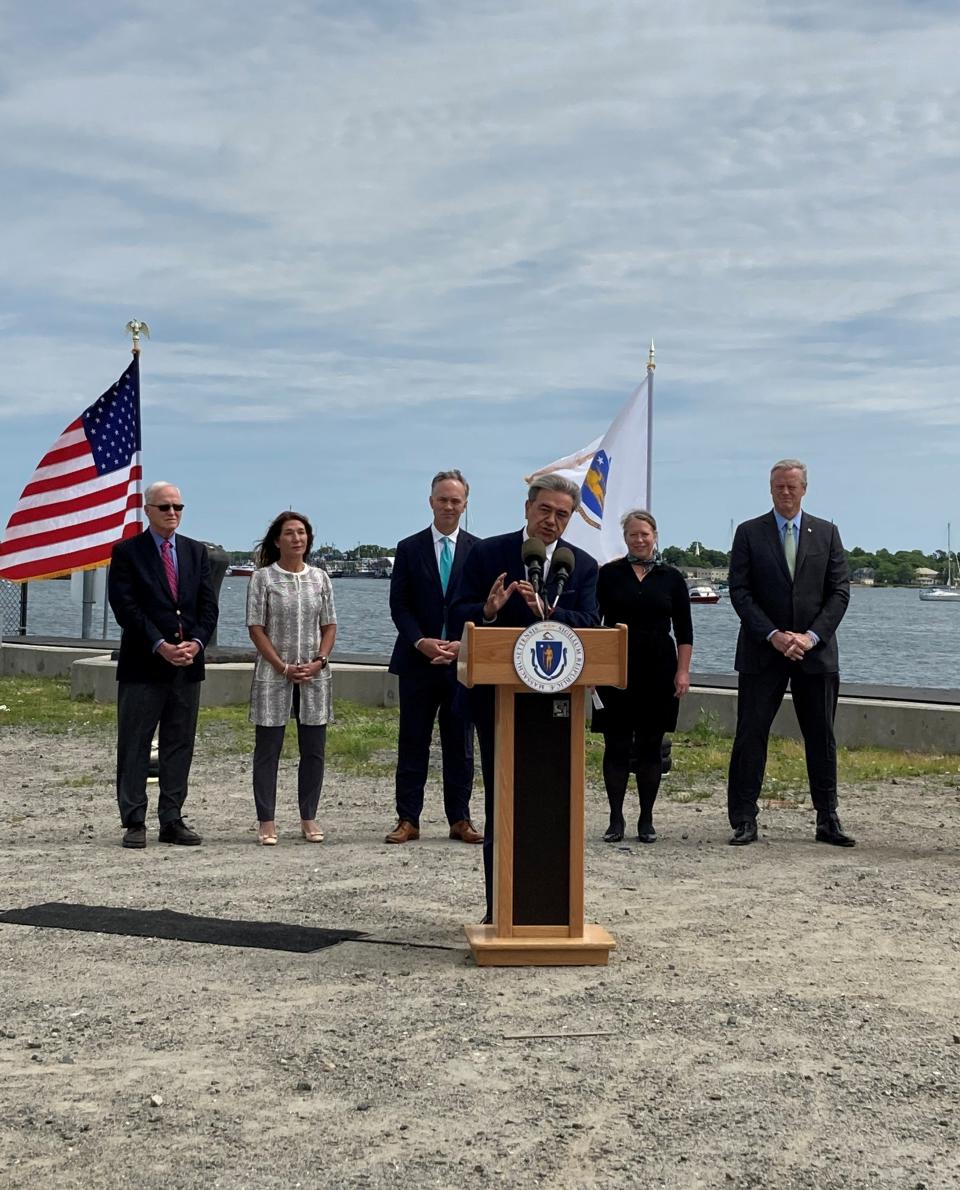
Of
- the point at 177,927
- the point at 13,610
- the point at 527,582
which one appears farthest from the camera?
the point at 13,610

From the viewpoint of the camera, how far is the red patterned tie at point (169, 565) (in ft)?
Result: 29.5

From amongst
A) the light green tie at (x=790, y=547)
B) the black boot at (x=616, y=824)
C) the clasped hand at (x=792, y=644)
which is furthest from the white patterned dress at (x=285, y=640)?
the light green tie at (x=790, y=547)

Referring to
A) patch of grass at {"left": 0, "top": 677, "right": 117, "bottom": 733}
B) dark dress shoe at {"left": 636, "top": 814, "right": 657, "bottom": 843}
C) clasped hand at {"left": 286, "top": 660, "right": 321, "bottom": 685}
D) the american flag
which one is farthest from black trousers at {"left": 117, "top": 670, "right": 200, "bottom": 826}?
patch of grass at {"left": 0, "top": 677, "right": 117, "bottom": 733}

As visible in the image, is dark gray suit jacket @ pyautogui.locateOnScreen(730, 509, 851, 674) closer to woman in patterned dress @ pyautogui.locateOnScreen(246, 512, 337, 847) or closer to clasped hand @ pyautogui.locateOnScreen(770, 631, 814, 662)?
clasped hand @ pyautogui.locateOnScreen(770, 631, 814, 662)

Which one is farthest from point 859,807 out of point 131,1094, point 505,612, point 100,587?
point 100,587

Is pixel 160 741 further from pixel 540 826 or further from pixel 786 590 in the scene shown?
pixel 786 590

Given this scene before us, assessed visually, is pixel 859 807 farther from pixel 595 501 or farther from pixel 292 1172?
pixel 292 1172

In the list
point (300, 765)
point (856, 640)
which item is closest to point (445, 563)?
point (300, 765)

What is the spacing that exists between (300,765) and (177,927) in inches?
105

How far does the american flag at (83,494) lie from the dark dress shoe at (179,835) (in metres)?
5.59

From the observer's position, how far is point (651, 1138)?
3912mm

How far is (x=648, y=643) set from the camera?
9000 millimetres

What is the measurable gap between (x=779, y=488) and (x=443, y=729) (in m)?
2.56

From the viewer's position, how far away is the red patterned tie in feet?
29.5
